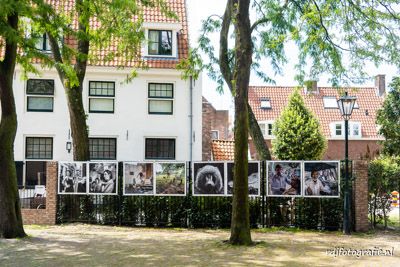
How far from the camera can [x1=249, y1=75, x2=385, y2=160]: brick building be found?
43.5 metres

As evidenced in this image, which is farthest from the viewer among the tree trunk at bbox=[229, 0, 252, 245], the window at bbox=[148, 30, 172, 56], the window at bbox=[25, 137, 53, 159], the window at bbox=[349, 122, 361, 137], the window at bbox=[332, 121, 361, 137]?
the window at bbox=[349, 122, 361, 137]

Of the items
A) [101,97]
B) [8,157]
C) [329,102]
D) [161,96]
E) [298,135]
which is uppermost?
[329,102]

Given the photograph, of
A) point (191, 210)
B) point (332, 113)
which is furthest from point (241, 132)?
point (332, 113)

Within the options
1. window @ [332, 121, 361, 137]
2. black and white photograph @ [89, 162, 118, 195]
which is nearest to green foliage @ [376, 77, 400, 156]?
black and white photograph @ [89, 162, 118, 195]

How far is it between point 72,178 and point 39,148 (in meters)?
10.0

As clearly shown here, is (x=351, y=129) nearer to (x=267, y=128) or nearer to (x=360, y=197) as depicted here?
(x=267, y=128)

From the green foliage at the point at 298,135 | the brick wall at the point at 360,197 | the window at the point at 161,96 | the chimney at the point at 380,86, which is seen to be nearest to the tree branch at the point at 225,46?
the brick wall at the point at 360,197

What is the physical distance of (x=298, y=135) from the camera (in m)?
32.7

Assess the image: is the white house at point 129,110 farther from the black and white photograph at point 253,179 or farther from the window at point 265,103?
the window at point 265,103

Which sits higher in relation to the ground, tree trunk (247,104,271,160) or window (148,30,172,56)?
window (148,30,172,56)

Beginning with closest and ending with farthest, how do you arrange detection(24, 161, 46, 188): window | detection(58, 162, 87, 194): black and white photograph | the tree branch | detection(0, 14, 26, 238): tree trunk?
1. detection(0, 14, 26, 238): tree trunk
2. detection(58, 162, 87, 194): black and white photograph
3. the tree branch
4. detection(24, 161, 46, 188): window

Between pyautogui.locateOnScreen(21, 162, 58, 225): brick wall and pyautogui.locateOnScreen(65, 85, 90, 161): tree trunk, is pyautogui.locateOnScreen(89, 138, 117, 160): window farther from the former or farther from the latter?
→ pyautogui.locateOnScreen(21, 162, 58, 225): brick wall

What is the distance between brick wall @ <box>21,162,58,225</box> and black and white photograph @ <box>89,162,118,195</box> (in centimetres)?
118

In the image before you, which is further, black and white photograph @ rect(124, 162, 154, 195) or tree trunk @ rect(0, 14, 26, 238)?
black and white photograph @ rect(124, 162, 154, 195)
